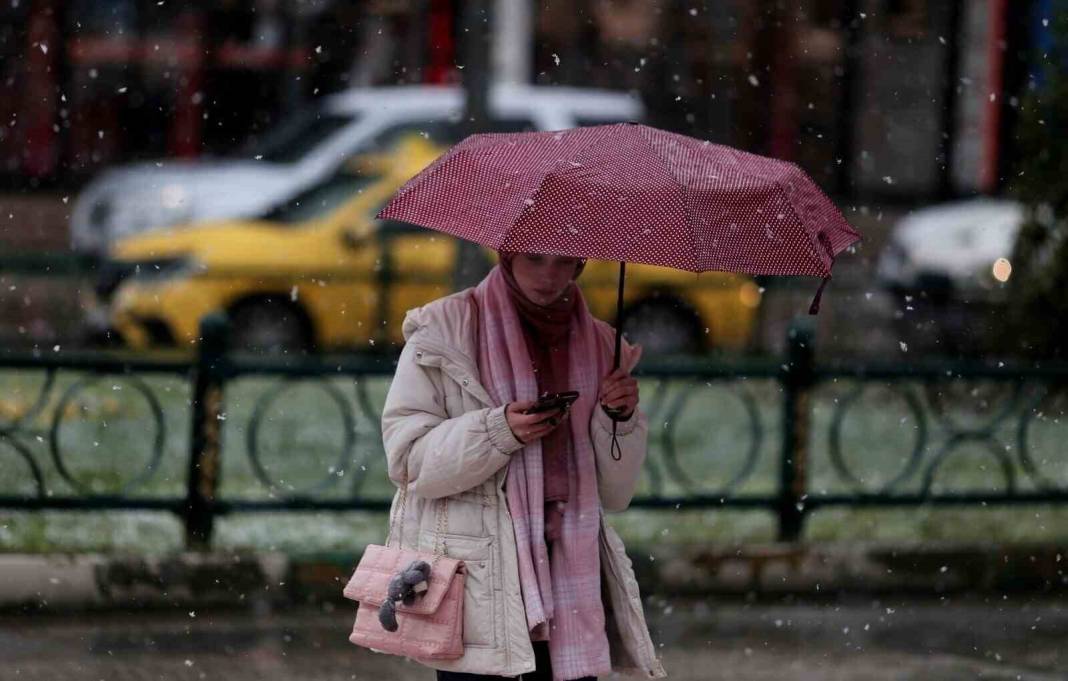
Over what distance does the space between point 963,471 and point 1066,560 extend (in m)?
0.58

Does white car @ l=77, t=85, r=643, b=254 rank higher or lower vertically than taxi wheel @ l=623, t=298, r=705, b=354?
higher

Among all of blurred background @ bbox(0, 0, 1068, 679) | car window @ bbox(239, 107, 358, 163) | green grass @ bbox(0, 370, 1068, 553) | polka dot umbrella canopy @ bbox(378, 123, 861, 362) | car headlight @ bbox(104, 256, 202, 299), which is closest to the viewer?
polka dot umbrella canopy @ bbox(378, 123, 861, 362)

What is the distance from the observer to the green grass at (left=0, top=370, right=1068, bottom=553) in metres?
7.29

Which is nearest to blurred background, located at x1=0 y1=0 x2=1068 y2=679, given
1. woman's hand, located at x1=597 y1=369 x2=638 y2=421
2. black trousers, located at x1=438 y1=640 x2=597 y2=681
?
black trousers, located at x1=438 y1=640 x2=597 y2=681

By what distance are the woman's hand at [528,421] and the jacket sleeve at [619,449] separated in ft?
0.72

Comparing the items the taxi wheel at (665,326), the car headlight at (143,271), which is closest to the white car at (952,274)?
the taxi wheel at (665,326)

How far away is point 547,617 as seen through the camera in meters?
3.65

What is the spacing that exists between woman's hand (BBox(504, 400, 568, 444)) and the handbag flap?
0.96 feet

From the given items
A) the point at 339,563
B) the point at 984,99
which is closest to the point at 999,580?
the point at 339,563

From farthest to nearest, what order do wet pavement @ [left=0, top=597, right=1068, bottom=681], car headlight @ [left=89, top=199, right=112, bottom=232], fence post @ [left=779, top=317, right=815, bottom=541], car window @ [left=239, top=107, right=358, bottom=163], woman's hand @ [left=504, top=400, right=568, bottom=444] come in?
car headlight @ [left=89, top=199, right=112, bottom=232]
car window @ [left=239, top=107, right=358, bottom=163]
fence post @ [left=779, top=317, right=815, bottom=541]
wet pavement @ [left=0, top=597, right=1068, bottom=681]
woman's hand @ [left=504, top=400, right=568, bottom=444]

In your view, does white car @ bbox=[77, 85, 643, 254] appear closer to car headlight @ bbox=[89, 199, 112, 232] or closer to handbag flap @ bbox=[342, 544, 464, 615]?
car headlight @ bbox=[89, 199, 112, 232]

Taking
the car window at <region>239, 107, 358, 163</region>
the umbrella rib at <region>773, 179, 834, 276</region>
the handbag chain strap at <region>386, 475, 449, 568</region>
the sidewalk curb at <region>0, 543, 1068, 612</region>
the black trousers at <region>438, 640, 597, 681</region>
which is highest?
the car window at <region>239, 107, 358, 163</region>

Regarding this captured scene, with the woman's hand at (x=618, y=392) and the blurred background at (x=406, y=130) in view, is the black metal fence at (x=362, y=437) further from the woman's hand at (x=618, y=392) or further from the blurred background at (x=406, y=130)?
the blurred background at (x=406, y=130)

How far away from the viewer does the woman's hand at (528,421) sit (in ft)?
11.7
